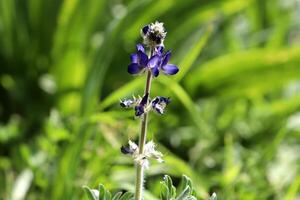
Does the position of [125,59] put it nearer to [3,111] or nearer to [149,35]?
[3,111]

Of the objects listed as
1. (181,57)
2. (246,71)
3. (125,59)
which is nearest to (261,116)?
(246,71)

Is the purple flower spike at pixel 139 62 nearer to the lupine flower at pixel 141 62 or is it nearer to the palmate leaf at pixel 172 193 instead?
the lupine flower at pixel 141 62

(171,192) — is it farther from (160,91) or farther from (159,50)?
(160,91)

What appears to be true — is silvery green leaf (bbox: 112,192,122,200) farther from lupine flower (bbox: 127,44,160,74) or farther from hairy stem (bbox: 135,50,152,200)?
lupine flower (bbox: 127,44,160,74)

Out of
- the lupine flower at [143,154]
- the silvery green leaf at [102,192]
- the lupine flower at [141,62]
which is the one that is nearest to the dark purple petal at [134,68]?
the lupine flower at [141,62]

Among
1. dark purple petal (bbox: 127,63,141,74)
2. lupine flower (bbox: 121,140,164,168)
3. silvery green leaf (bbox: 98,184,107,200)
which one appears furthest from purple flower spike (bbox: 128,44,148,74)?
silvery green leaf (bbox: 98,184,107,200)

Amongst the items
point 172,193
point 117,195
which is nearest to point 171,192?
point 172,193
